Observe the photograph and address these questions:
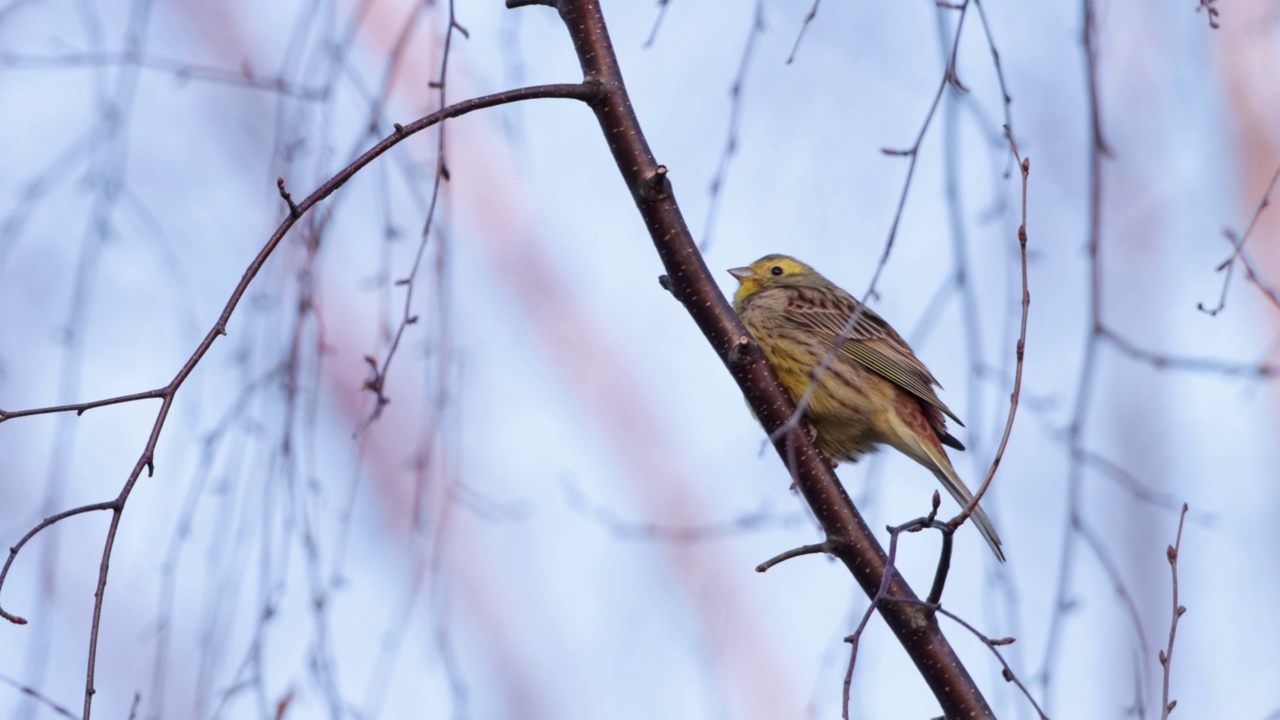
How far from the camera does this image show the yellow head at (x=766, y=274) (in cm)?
572

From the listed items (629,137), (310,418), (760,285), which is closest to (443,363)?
(310,418)

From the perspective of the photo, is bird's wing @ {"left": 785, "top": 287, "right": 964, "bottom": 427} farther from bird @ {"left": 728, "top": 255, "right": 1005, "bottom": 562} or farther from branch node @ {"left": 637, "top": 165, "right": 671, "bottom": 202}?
branch node @ {"left": 637, "top": 165, "right": 671, "bottom": 202}

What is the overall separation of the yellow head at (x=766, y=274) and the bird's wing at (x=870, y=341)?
0.44 m

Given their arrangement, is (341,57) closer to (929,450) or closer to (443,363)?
(443,363)

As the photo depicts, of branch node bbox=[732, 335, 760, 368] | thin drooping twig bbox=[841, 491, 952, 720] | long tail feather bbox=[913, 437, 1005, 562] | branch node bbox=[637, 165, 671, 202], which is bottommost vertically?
thin drooping twig bbox=[841, 491, 952, 720]

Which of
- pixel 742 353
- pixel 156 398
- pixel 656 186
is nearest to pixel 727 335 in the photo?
pixel 742 353

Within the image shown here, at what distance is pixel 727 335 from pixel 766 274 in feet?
8.57

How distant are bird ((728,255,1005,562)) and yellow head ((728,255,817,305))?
1.21ft

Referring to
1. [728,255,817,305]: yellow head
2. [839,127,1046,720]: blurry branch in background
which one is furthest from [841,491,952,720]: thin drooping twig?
[728,255,817,305]: yellow head

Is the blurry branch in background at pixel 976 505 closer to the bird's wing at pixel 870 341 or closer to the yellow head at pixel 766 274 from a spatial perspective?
the bird's wing at pixel 870 341

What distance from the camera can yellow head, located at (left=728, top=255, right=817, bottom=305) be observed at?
18.8 feet

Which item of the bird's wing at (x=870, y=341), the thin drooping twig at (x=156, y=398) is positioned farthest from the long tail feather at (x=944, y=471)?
the thin drooping twig at (x=156, y=398)

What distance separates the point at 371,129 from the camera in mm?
3623

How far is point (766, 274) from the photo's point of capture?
5.80 metres
